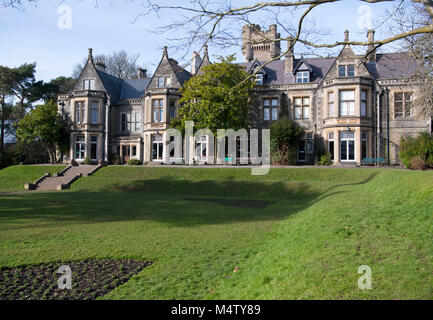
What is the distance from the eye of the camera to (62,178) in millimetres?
26016

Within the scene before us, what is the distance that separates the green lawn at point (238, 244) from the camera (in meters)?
4.84

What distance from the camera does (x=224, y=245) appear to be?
8055mm

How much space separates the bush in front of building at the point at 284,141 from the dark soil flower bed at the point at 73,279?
23.0m

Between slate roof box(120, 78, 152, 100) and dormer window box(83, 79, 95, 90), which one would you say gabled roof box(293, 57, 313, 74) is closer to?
slate roof box(120, 78, 152, 100)

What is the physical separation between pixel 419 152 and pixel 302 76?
1528cm

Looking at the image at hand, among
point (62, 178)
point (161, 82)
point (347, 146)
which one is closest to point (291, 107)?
point (347, 146)

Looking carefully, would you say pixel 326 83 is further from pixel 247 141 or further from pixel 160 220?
pixel 160 220

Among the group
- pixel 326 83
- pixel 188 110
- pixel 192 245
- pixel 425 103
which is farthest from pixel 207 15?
pixel 326 83

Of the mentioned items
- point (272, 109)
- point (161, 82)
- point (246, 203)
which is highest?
point (161, 82)

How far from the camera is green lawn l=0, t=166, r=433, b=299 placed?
4840 mm

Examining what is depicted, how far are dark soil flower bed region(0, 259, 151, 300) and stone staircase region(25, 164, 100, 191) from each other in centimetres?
1814

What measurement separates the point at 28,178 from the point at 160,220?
2079 cm

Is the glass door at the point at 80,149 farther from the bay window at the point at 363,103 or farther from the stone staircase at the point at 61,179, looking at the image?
the bay window at the point at 363,103

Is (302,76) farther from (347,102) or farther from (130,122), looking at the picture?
(130,122)
